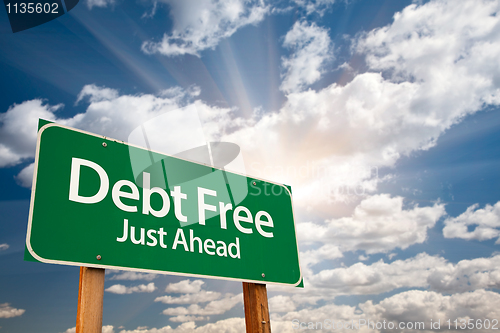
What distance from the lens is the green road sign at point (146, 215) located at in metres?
2.42

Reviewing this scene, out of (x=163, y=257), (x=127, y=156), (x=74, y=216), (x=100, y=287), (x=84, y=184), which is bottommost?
(x=100, y=287)

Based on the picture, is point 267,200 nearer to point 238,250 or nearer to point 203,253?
point 238,250

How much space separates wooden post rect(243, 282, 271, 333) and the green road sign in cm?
13

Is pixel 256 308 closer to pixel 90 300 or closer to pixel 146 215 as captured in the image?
pixel 146 215

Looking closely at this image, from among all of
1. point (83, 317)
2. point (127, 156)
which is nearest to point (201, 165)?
point (127, 156)

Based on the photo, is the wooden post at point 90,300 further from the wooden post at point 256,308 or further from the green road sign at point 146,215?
the wooden post at point 256,308

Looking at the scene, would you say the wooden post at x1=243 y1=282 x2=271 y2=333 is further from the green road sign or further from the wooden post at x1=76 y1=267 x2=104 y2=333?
the wooden post at x1=76 y1=267 x2=104 y2=333

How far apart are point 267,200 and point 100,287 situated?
75.3 inches

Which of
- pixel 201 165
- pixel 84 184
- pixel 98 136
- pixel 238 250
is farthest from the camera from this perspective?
pixel 201 165

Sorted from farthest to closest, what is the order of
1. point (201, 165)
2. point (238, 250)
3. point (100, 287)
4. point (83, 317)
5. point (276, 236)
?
point (276, 236) → point (201, 165) → point (238, 250) → point (100, 287) → point (83, 317)

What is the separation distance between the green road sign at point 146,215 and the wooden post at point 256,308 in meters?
0.13

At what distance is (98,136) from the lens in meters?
2.88

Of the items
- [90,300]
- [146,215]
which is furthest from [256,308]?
[90,300]

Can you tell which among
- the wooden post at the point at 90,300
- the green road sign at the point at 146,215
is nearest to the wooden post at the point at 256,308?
the green road sign at the point at 146,215
